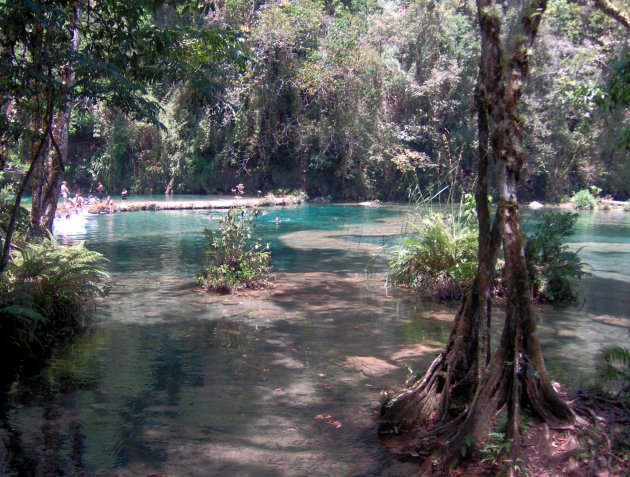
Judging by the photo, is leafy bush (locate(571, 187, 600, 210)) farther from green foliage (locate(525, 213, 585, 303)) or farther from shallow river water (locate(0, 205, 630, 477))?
green foliage (locate(525, 213, 585, 303))

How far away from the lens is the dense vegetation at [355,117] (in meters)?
31.4

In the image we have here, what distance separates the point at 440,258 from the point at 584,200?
27.0 meters

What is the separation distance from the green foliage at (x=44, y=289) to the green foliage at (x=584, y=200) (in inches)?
1215

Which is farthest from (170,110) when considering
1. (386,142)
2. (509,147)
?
(509,147)

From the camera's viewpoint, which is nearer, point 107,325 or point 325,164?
point 107,325

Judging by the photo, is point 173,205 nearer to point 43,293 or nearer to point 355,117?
point 355,117

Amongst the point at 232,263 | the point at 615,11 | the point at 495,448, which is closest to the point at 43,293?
the point at 232,263

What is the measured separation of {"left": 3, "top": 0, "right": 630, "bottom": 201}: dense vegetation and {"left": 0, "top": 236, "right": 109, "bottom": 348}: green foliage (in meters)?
23.0

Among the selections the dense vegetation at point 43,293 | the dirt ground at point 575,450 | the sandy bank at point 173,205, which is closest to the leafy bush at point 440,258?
the dense vegetation at point 43,293

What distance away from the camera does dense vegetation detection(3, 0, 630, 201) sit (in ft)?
103

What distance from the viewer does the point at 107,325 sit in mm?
8375

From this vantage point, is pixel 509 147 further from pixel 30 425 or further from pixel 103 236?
pixel 103 236

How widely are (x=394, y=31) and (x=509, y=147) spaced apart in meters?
34.5

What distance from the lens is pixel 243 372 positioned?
21.4 ft
